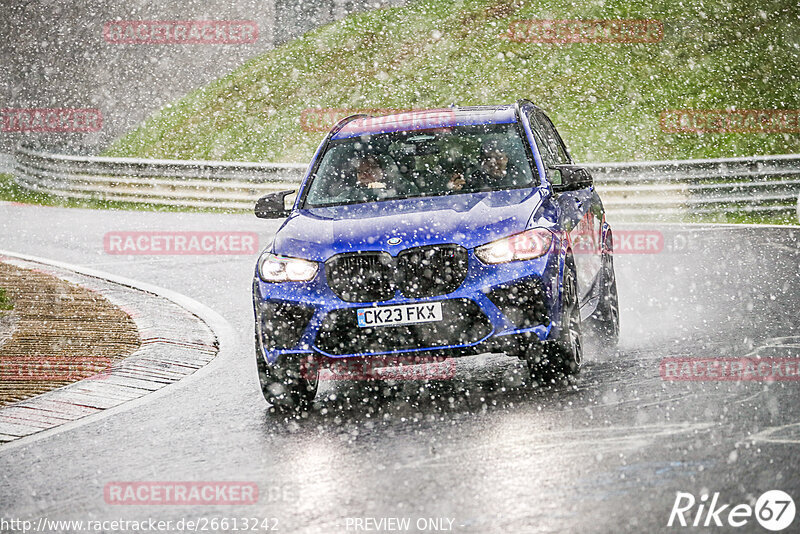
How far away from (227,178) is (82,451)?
56.2 feet

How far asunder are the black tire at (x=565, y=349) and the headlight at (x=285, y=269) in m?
1.48

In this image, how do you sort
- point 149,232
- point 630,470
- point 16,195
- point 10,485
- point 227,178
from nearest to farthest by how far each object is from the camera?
point 630,470
point 10,485
point 149,232
point 227,178
point 16,195

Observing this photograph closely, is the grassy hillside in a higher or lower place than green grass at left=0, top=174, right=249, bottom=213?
higher

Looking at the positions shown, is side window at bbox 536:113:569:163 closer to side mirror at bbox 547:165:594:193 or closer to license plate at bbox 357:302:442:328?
side mirror at bbox 547:165:594:193

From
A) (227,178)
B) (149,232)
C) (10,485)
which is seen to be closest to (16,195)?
(227,178)

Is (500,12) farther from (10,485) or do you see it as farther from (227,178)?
(10,485)

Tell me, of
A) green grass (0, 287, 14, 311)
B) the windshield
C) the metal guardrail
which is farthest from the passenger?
the metal guardrail

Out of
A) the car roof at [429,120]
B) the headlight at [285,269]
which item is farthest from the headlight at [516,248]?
the car roof at [429,120]

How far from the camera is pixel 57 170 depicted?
27641mm

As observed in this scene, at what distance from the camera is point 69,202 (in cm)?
2706

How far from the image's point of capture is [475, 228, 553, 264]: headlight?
759 centimetres

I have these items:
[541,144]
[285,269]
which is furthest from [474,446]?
[541,144]

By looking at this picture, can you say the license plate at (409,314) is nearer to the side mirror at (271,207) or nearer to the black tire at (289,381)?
the black tire at (289,381)

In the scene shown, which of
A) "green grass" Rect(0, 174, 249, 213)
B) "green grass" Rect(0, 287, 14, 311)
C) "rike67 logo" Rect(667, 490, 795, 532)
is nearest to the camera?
"rike67 logo" Rect(667, 490, 795, 532)
